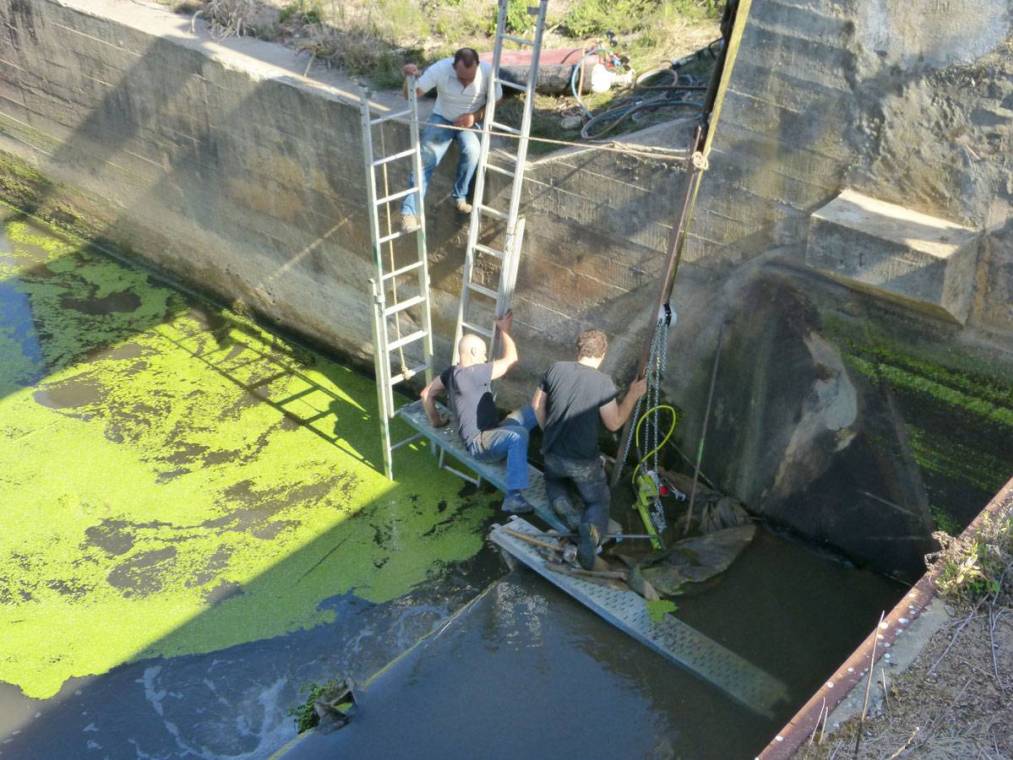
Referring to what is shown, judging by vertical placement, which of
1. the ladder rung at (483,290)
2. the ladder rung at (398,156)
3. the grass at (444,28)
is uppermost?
the grass at (444,28)

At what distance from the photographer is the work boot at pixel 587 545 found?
18.5 ft

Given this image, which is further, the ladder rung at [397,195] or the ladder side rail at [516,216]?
the ladder rung at [397,195]

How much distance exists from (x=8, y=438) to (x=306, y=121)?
332 cm

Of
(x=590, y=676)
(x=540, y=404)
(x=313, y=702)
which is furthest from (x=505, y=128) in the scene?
(x=313, y=702)

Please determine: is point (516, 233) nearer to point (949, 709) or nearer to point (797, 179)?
point (797, 179)

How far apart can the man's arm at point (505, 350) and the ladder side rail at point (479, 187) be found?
A: 0.28 meters

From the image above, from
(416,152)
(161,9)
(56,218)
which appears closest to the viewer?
(416,152)

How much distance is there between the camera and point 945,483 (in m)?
5.59

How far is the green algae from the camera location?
20.1ft

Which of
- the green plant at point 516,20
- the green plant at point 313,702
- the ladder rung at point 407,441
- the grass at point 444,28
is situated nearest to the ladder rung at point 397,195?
the grass at point 444,28

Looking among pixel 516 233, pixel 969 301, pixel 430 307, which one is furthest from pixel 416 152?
pixel 969 301

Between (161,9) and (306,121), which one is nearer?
(306,121)

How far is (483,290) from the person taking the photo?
22.0ft

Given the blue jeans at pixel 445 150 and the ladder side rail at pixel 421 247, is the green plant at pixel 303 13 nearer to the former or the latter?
the ladder side rail at pixel 421 247
